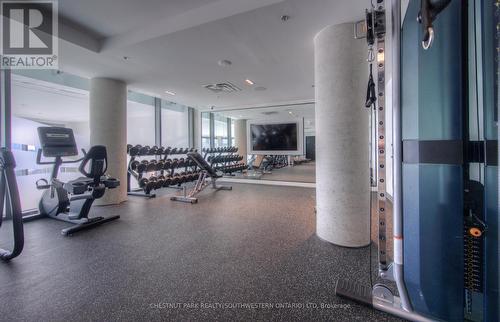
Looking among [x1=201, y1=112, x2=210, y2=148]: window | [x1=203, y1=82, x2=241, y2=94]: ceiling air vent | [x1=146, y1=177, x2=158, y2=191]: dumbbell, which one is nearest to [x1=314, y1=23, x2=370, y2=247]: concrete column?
[x1=203, y1=82, x2=241, y2=94]: ceiling air vent

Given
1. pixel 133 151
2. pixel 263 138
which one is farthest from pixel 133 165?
pixel 263 138

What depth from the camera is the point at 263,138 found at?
20.4 ft

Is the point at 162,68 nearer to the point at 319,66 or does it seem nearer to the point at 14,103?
the point at 14,103

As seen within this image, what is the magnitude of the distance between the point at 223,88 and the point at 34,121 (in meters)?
3.84

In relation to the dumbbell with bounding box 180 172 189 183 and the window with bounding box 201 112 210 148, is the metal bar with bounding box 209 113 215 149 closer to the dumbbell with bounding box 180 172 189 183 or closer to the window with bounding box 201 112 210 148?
the window with bounding box 201 112 210 148

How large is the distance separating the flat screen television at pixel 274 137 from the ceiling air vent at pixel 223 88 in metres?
1.40

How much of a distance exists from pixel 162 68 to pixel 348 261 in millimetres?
4209

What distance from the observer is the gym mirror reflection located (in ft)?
19.0

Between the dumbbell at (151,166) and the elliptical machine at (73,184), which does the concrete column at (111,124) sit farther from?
the elliptical machine at (73,184)

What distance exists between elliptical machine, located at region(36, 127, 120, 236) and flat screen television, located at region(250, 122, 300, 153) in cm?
405

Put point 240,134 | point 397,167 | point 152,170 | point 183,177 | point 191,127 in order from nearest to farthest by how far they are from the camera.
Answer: point 397,167 < point 152,170 < point 183,177 < point 191,127 < point 240,134


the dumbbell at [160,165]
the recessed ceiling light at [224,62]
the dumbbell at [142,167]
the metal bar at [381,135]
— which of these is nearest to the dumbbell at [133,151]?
the dumbbell at [142,167]

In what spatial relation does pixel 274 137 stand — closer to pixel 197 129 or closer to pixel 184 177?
pixel 184 177

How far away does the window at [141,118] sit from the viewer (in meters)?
5.78
